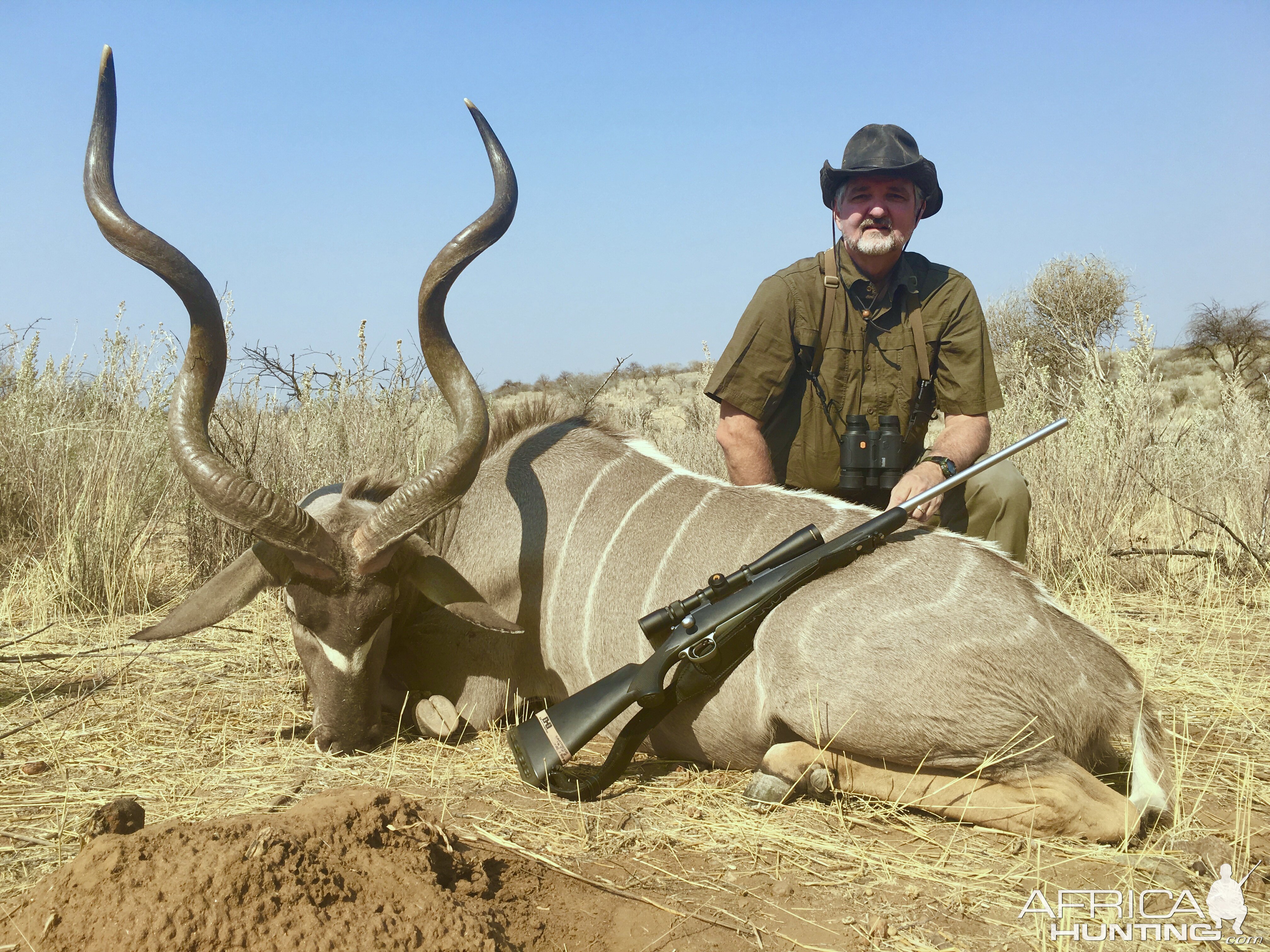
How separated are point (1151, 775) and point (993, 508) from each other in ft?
7.56

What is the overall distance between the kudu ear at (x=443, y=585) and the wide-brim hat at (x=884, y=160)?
297 centimetres

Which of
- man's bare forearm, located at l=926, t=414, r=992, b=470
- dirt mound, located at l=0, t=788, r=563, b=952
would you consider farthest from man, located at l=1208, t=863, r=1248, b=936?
man's bare forearm, located at l=926, t=414, r=992, b=470

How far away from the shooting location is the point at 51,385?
842cm

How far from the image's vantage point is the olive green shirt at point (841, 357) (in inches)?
186

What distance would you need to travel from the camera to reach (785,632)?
3.19m

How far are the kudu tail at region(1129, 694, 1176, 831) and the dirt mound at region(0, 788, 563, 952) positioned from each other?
1.93m

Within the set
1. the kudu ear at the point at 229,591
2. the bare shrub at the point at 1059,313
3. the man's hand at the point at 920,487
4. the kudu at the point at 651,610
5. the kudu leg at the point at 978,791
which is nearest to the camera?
the kudu leg at the point at 978,791

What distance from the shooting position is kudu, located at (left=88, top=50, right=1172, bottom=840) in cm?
295

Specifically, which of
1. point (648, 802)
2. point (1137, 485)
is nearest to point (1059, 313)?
point (1137, 485)

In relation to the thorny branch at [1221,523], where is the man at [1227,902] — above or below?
below

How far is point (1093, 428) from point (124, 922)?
26.7ft

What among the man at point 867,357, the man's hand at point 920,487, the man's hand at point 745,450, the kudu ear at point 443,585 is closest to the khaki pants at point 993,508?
the man at point 867,357

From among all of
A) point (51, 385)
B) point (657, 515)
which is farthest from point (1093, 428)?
point (51, 385)

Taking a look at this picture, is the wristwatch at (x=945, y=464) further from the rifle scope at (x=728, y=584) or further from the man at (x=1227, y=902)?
the man at (x=1227, y=902)
